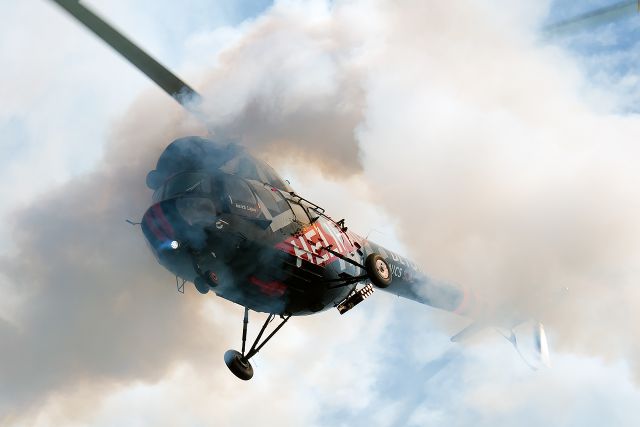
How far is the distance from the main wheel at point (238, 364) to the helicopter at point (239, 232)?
29 millimetres

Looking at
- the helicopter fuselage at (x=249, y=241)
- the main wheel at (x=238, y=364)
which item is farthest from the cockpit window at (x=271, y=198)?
the main wheel at (x=238, y=364)

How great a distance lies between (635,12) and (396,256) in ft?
36.3

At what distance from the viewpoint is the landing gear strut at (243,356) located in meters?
17.8

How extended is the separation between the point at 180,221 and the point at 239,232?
1.49m

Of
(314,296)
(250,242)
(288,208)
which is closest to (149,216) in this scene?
(250,242)

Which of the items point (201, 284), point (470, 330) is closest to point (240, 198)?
point (201, 284)

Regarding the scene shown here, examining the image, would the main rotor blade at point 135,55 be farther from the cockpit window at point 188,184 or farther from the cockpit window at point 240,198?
the cockpit window at point 240,198

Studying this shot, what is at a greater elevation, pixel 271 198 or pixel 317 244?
pixel 317 244

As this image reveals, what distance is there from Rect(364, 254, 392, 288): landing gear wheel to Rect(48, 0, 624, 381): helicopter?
3cm

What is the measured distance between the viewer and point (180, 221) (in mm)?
14719

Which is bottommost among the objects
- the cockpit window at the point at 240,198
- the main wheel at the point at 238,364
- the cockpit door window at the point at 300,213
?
the main wheel at the point at 238,364

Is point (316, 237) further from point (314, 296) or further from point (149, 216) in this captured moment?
point (149, 216)

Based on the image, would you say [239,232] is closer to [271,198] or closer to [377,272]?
[271,198]

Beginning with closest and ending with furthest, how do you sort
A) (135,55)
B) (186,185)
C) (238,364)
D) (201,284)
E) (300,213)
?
(135,55) < (186,185) < (201,284) < (300,213) < (238,364)
